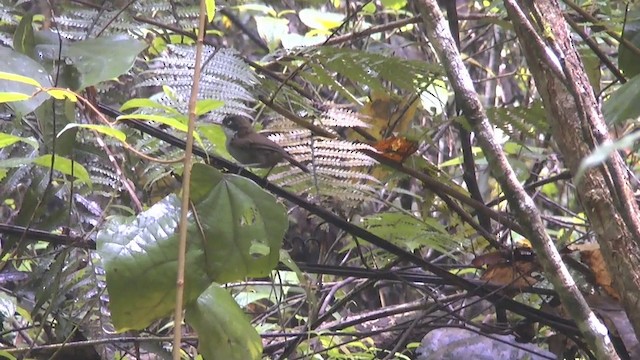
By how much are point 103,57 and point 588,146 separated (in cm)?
54

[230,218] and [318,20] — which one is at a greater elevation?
[318,20]

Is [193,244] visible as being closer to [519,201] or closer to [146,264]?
[146,264]

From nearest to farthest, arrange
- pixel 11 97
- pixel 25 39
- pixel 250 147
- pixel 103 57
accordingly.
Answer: pixel 11 97 → pixel 103 57 → pixel 25 39 → pixel 250 147

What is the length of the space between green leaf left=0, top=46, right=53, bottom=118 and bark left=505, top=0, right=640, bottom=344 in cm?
51

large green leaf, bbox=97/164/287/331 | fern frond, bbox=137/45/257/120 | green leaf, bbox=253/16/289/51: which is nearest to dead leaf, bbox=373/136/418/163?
fern frond, bbox=137/45/257/120

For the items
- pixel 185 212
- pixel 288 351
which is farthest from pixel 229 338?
pixel 288 351

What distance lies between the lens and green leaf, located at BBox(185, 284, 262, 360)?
760 millimetres

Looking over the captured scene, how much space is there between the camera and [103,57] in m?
0.73

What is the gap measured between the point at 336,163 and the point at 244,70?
0.60ft

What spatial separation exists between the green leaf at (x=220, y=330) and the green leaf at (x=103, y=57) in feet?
0.85

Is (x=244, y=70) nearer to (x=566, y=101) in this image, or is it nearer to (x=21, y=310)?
(x=566, y=101)

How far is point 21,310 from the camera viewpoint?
111 centimetres

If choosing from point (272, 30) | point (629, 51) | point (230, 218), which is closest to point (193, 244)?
point (230, 218)

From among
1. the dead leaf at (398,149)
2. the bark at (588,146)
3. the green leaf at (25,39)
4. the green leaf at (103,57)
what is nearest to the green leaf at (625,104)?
the bark at (588,146)
